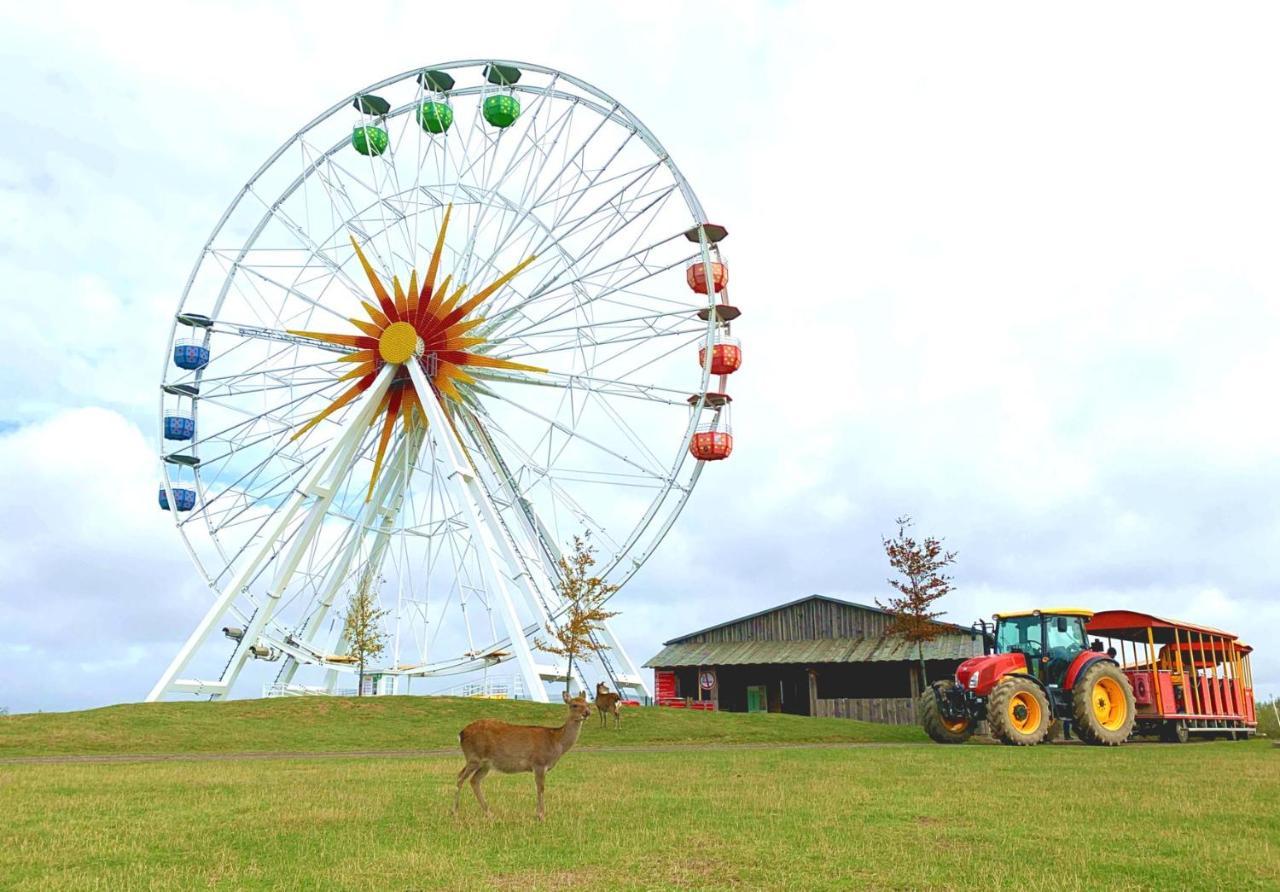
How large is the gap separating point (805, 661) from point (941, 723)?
17248 mm

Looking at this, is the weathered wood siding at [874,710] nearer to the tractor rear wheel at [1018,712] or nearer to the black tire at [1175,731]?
the black tire at [1175,731]

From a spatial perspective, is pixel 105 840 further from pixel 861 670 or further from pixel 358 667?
pixel 861 670

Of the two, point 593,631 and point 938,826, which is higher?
point 593,631

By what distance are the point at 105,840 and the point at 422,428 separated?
28386 millimetres

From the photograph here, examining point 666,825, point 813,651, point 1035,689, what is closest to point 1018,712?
point 1035,689

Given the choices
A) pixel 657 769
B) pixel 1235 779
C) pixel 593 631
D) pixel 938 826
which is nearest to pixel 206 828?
pixel 938 826

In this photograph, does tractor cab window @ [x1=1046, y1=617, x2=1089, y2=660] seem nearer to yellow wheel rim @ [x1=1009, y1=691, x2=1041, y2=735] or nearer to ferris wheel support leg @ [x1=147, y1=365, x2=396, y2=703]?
yellow wheel rim @ [x1=1009, y1=691, x2=1041, y2=735]

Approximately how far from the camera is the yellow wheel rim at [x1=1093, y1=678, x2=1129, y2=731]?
22.9 meters

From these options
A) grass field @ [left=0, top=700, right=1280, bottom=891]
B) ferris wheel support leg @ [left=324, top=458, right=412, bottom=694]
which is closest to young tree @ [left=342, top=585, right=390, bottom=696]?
ferris wheel support leg @ [left=324, top=458, right=412, bottom=694]

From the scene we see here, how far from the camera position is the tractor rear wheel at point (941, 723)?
920 inches

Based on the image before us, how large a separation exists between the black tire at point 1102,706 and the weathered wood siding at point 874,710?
15150 mm

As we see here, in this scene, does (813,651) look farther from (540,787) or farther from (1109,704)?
(540,787)

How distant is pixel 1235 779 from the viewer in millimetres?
14164

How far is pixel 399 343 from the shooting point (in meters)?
34.9
